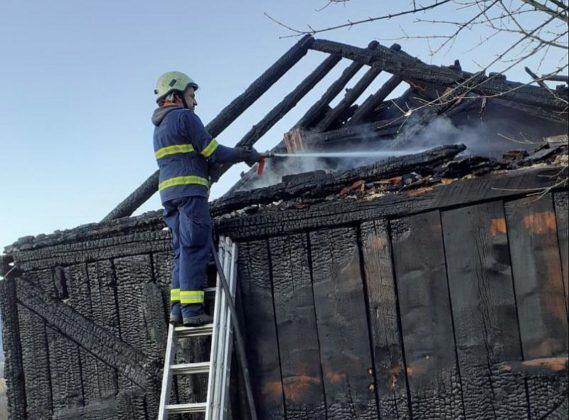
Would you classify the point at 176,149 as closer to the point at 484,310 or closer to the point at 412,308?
the point at 412,308

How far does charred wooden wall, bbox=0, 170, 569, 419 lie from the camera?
3.75m

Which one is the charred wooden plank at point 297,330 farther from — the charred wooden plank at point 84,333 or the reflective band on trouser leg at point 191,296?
the charred wooden plank at point 84,333

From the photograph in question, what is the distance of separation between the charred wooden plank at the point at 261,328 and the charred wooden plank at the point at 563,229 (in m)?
1.84

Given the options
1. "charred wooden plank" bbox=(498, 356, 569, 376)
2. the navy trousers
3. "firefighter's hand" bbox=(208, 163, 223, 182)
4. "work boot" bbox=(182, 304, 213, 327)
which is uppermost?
"firefighter's hand" bbox=(208, 163, 223, 182)

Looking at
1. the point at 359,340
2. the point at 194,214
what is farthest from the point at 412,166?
the point at 194,214

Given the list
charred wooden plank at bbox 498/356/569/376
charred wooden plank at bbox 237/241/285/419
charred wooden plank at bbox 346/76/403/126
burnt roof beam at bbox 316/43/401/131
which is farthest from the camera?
burnt roof beam at bbox 316/43/401/131

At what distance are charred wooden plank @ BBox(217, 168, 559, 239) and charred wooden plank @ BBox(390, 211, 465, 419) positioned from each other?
0.11 m

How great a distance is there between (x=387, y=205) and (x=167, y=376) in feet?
5.95

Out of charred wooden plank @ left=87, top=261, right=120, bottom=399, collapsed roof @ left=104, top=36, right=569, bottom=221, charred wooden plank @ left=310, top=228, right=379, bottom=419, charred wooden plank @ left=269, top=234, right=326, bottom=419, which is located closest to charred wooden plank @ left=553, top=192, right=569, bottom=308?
charred wooden plank @ left=310, top=228, right=379, bottom=419

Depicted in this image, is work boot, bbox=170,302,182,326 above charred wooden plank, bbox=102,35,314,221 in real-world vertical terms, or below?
below

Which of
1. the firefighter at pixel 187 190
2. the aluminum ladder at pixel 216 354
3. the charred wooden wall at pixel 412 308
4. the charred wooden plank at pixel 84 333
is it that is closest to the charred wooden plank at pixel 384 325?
the charred wooden wall at pixel 412 308

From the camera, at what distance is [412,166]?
4336 mm

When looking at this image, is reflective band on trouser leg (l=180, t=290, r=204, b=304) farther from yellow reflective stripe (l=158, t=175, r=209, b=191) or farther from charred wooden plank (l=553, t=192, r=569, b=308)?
charred wooden plank (l=553, t=192, r=569, b=308)

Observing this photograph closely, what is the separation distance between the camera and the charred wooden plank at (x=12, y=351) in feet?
17.0
